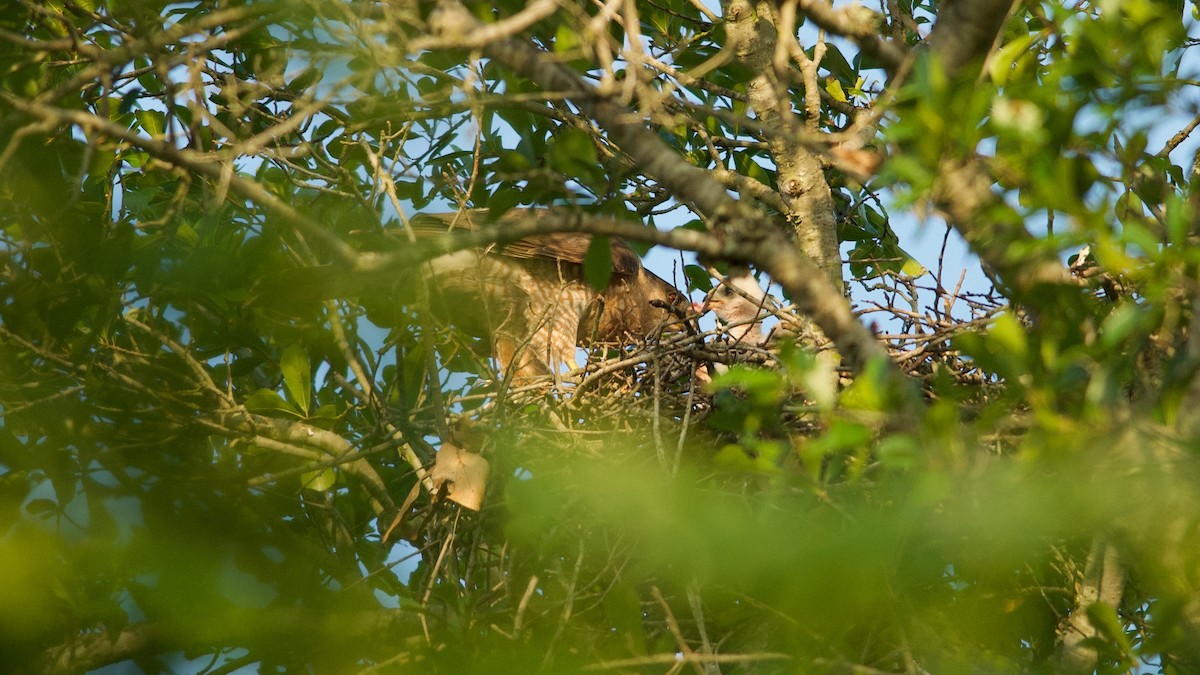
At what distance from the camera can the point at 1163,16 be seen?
1798mm

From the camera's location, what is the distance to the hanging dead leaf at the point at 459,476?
2.97m

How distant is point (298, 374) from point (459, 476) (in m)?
0.92

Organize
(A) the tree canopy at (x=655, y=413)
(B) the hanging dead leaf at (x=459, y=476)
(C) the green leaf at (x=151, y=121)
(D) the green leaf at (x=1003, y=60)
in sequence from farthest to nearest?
(C) the green leaf at (x=151, y=121)
(B) the hanging dead leaf at (x=459, y=476)
(D) the green leaf at (x=1003, y=60)
(A) the tree canopy at (x=655, y=413)

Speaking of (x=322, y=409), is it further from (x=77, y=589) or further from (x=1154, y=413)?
(x=1154, y=413)

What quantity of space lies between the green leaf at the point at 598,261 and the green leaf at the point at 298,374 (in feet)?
5.59

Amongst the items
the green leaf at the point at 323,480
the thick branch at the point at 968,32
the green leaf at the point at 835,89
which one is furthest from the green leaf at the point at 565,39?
the green leaf at the point at 835,89

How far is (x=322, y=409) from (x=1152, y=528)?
8.95 feet

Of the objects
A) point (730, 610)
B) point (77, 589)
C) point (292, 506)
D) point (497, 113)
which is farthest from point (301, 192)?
point (77, 589)

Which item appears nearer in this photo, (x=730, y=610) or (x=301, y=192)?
(x=730, y=610)

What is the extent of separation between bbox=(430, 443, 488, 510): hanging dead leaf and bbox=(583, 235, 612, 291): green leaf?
3.21 feet

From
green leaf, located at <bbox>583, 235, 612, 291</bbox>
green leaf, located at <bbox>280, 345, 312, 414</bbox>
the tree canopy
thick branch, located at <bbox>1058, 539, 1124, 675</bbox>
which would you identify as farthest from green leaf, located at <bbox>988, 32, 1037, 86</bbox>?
green leaf, located at <bbox>280, 345, 312, 414</bbox>

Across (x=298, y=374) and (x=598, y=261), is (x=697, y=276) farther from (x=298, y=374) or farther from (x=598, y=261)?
(x=598, y=261)

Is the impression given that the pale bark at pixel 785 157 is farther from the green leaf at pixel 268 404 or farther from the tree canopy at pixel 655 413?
the green leaf at pixel 268 404

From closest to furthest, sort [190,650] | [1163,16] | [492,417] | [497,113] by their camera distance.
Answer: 1. [190,650]
2. [1163,16]
3. [492,417]
4. [497,113]
